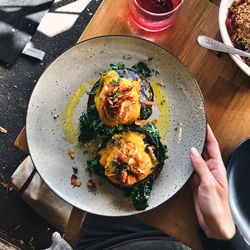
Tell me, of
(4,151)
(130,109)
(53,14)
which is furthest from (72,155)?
(53,14)

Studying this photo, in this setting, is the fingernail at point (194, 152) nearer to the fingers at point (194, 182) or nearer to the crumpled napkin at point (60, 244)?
the fingers at point (194, 182)

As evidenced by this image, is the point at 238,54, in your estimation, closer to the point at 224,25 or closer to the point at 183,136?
the point at 224,25

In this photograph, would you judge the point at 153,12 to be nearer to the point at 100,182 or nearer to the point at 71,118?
the point at 71,118

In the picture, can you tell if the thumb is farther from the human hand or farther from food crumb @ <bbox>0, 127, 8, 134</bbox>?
food crumb @ <bbox>0, 127, 8, 134</bbox>

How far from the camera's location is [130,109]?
1031mm

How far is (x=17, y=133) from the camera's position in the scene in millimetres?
1592

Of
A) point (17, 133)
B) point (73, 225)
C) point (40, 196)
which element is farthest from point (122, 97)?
point (17, 133)

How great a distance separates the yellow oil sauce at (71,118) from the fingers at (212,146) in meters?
0.30

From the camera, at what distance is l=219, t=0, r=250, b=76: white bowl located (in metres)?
1.04

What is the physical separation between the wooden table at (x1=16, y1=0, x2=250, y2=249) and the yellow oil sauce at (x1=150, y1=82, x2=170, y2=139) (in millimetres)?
90

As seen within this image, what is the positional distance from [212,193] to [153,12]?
1.44ft

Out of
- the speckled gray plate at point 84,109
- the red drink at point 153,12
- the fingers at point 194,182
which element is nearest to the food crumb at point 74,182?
the speckled gray plate at point 84,109

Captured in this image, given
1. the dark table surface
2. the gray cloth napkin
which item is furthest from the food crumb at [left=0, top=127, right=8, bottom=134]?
the gray cloth napkin

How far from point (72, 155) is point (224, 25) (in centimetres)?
45
